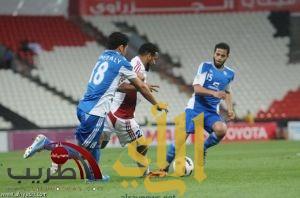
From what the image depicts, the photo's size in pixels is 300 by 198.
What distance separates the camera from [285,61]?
32.5 m

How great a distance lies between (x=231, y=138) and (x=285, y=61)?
606 cm

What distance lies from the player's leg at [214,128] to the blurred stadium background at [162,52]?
47.6 feet

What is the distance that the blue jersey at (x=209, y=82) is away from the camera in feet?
41.8

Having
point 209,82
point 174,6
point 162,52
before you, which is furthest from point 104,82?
point 174,6

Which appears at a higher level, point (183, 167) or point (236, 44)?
point (236, 44)

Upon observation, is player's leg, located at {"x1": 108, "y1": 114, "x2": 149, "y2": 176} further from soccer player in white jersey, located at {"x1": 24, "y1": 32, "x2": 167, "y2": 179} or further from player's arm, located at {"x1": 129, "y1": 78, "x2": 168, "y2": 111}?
player's arm, located at {"x1": 129, "y1": 78, "x2": 168, "y2": 111}

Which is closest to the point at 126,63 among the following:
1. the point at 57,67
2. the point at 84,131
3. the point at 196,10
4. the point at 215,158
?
the point at 84,131

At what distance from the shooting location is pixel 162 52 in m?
31.8

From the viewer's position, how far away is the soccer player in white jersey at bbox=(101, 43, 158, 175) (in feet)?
40.5

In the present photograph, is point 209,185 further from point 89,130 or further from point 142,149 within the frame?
point 142,149

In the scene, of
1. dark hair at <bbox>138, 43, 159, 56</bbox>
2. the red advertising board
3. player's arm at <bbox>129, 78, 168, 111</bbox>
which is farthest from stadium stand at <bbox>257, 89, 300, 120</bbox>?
player's arm at <bbox>129, 78, 168, 111</bbox>

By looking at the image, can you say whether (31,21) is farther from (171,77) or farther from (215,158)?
(215,158)

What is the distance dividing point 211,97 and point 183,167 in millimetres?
1365

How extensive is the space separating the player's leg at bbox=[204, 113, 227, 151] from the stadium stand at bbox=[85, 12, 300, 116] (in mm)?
18169
